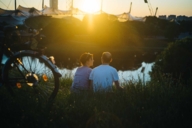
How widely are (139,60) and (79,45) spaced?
11.2 meters

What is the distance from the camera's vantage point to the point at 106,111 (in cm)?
366

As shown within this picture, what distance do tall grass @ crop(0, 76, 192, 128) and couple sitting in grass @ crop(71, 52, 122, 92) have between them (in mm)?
696

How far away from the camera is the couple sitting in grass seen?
506 centimetres

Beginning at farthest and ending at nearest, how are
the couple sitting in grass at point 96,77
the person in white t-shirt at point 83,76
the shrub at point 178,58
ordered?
the shrub at point 178,58 < the person in white t-shirt at point 83,76 < the couple sitting in grass at point 96,77

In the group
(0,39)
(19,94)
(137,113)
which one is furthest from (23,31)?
(137,113)

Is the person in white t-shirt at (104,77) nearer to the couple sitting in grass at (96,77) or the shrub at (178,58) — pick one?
the couple sitting in grass at (96,77)

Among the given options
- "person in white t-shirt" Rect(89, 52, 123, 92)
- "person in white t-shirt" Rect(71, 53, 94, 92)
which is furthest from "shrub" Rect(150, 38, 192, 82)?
"person in white t-shirt" Rect(89, 52, 123, 92)

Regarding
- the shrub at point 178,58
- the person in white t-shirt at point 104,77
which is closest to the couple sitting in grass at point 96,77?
the person in white t-shirt at point 104,77

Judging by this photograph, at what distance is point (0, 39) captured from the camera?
15.3ft

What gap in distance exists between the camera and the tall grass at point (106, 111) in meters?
3.42

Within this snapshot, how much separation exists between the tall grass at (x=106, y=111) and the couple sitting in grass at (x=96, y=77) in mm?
696

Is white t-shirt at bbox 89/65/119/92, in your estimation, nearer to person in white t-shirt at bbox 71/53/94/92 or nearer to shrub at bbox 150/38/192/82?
person in white t-shirt at bbox 71/53/94/92

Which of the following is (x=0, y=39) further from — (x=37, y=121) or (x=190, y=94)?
(x=190, y=94)

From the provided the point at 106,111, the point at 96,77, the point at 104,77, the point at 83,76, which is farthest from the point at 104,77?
the point at 106,111
